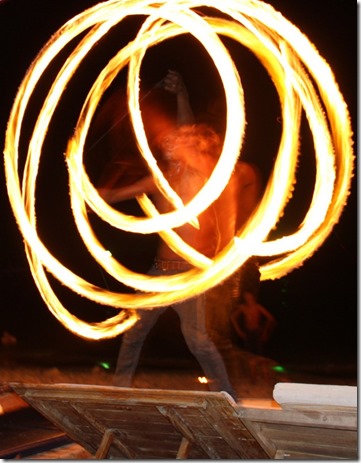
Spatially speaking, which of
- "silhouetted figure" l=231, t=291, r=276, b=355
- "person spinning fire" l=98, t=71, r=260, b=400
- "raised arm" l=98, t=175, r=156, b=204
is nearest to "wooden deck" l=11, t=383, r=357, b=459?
"person spinning fire" l=98, t=71, r=260, b=400

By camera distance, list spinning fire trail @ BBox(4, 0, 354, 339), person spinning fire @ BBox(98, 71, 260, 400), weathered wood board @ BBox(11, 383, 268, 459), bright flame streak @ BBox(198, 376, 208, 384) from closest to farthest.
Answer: weathered wood board @ BBox(11, 383, 268, 459)
spinning fire trail @ BBox(4, 0, 354, 339)
person spinning fire @ BBox(98, 71, 260, 400)
bright flame streak @ BBox(198, 376, 208, 384)

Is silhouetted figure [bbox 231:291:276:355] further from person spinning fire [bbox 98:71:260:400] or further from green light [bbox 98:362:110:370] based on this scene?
green light [bbox 98:362:110:370]

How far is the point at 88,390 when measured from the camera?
367 cm

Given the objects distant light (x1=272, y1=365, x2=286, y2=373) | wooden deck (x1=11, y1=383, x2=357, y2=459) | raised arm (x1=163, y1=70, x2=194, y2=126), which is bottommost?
wooden deck (x1=11, y1=383, x2=357, y2=459)

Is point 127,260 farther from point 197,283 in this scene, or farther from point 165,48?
point 165,48

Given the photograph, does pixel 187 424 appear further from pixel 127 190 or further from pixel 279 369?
pixel 127 190

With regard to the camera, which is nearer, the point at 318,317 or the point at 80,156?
the point at 318,317

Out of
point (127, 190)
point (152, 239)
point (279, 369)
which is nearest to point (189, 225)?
point (152, 239)

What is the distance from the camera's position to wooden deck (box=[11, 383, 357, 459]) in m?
3.14

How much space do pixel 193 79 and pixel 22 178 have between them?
51.4 inches

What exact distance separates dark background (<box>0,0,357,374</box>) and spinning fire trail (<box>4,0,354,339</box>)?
0.19ft

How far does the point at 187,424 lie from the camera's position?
360 centimetres

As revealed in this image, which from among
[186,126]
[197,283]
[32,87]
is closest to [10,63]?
[32,87]

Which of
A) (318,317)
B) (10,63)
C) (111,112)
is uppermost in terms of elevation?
(10,63)
